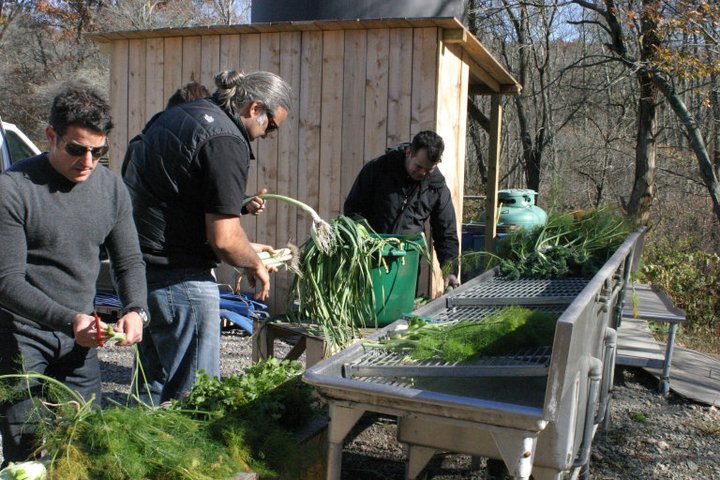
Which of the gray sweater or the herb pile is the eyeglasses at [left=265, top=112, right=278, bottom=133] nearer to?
the gray sweater

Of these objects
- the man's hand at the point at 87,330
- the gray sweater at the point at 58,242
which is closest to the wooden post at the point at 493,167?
the gray sweater at the point at 58,242

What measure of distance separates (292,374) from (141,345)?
71cm

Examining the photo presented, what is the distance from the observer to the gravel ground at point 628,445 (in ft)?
13.5

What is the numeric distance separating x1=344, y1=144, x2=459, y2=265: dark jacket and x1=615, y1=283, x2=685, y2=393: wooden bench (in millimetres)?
1365

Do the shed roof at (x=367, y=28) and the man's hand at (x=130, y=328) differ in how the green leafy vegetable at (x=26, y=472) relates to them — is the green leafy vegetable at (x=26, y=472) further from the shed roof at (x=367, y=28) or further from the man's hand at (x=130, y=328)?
the shed roof at (x=367, y=28)

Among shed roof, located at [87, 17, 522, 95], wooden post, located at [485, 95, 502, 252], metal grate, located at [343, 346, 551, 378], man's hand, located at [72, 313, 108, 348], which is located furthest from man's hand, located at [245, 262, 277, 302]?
wooden post, located at [485, 95, 502, 252]

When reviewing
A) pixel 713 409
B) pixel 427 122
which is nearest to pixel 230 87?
pixel 427 122

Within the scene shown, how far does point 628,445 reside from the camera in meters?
4.57

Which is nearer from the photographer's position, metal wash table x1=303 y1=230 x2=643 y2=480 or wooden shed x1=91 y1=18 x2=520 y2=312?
metal wash table x1=303 y1=230 x2=643 y2=480

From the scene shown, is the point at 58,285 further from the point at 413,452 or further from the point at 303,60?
the point at 303,60

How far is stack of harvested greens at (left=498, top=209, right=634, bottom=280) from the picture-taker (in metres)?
4.21

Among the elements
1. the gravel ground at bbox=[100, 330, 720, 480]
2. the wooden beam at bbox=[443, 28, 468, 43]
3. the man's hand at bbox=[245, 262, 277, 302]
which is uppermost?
the wooden beam at bbox=[443, 28, 468, 43]

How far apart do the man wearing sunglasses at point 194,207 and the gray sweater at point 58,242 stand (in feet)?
1.03

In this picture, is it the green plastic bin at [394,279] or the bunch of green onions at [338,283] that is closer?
the bunch of green onions at [338,283]
